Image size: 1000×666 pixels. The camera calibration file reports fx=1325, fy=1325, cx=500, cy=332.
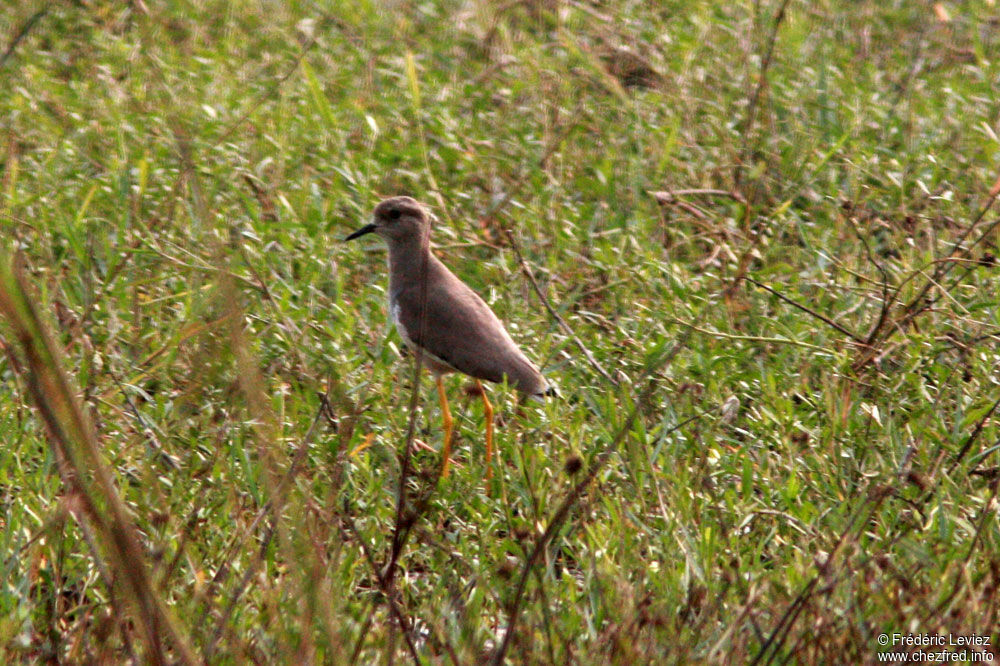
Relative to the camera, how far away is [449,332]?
493cm

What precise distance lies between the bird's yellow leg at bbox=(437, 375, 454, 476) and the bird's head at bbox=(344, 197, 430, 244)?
85 centimetres

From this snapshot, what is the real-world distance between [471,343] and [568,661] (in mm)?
2053

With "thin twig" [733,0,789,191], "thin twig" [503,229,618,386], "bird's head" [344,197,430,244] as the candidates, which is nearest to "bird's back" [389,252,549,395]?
"thin twig" [503,229,618,386]

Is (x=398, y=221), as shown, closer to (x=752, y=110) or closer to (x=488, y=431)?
(x=488, y=431)

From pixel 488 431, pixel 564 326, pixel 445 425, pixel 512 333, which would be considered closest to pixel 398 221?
pixel 512 333

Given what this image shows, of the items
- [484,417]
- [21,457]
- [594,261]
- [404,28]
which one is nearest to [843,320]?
[594,261]

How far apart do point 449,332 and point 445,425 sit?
0.42 metres

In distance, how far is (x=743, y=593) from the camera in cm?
315

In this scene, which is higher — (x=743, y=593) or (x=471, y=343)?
(x=743, y=593)

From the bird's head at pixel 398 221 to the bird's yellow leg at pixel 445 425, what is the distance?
2.80 ft

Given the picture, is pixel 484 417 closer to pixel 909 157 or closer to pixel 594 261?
pixel 594 261

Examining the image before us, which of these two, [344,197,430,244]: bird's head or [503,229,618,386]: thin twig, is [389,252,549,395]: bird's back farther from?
[344,197,430,244]: bird's head

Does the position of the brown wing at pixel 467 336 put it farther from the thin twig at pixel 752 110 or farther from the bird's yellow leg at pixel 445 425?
the thin twig at pixel 752 110

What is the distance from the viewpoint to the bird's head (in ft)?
18.5
